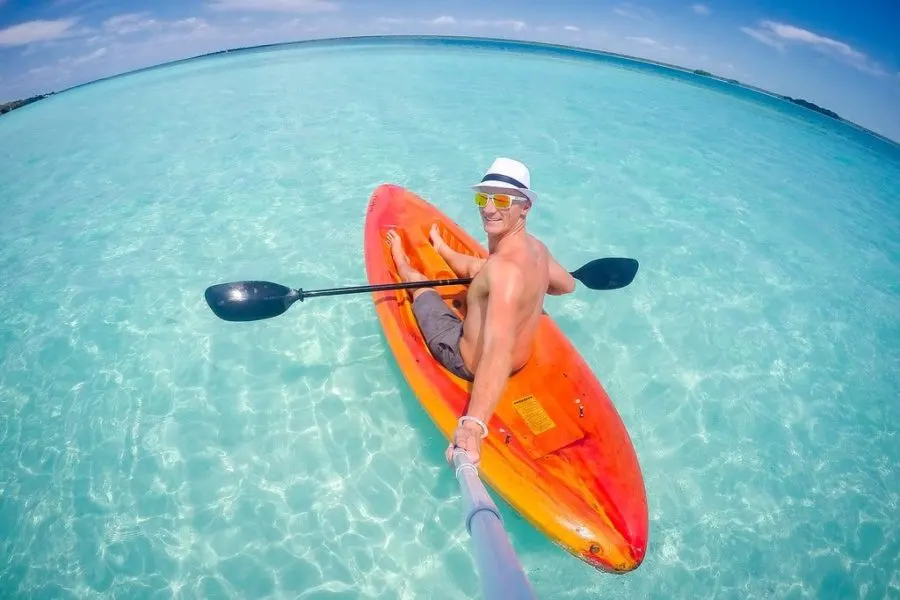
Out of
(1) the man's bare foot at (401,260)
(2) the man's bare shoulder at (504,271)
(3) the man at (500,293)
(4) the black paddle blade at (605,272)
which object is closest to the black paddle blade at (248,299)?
(1) the man's bare foot at (401,260)

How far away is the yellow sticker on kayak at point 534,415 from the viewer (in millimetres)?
3127

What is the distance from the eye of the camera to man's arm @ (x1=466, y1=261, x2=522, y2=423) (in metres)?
2.30

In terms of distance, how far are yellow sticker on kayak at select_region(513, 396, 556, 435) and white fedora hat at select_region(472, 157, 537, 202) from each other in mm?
1653

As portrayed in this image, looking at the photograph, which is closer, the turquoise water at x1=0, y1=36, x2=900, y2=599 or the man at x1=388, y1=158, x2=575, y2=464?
the man at x1=388, y1=158, x2=575, y2=464

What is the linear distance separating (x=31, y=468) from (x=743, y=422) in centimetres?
727

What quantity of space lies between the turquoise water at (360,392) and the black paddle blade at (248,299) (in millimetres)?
960

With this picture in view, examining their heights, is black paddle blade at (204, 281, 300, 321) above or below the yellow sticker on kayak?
above

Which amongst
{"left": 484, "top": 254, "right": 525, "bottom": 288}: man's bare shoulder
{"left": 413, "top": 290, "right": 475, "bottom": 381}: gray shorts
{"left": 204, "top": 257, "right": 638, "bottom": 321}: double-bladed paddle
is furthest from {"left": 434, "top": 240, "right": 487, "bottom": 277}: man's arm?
{"left": 484, "top": 254, "right": 525, "bottom": 288}: man's bare shoulder

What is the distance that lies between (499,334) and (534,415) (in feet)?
3.86

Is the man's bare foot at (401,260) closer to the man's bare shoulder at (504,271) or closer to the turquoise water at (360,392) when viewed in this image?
the turquoise water at (360,392)

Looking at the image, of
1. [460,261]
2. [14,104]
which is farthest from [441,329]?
[14,104]

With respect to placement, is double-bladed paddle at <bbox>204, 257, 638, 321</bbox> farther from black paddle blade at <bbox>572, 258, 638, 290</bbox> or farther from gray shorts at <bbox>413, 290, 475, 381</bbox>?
black paddle blade at <bbox>572, 258, 638, 290</bbox>

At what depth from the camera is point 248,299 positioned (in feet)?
12.9

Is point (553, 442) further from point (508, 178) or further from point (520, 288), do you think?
point (508, 178)
